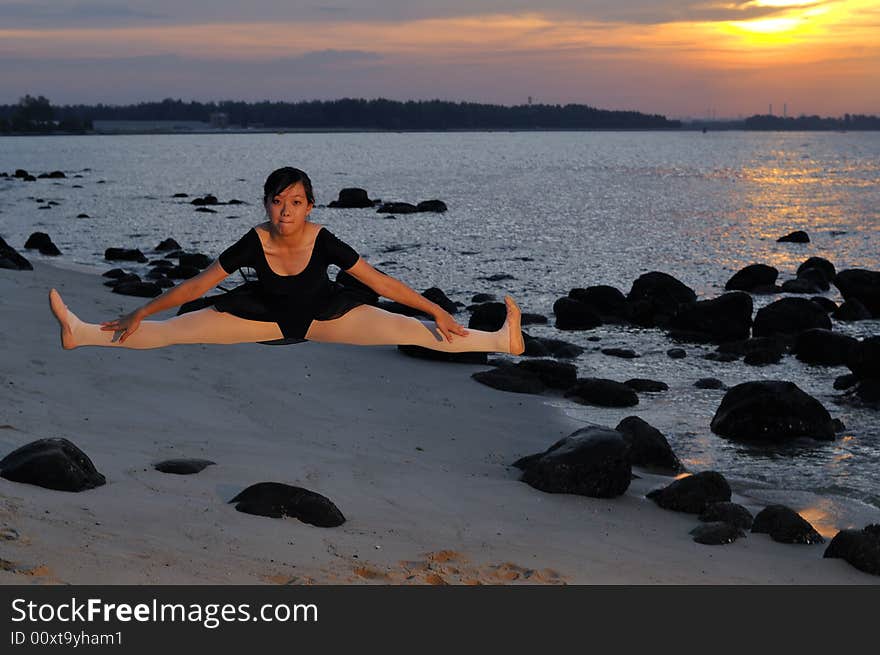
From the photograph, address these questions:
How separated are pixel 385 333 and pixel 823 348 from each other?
1698 cm

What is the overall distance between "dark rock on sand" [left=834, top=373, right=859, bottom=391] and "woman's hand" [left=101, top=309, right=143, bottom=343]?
629 inches

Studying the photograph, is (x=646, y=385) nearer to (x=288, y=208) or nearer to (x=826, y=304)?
(x=826, y=304)

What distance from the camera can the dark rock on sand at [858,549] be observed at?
1107cm

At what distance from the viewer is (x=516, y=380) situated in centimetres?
1816

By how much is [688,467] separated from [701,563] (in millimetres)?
3948

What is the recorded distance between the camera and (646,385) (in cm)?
1914

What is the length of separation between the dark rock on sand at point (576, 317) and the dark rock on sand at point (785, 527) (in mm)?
13234

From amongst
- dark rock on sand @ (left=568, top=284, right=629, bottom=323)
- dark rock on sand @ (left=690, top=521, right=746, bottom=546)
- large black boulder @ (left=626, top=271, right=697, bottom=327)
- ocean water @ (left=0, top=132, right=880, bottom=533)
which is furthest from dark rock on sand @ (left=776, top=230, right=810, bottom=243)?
dark rock on sand @ (left=690, top=521, right=746, bottom=546)

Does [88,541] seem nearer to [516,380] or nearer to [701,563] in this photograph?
[701,563]

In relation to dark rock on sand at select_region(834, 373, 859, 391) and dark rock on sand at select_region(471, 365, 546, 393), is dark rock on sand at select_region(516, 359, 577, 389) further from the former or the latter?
dark rock on sand at select_region(834, 373, 859, 391)

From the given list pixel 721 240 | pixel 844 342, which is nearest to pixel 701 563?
pixel 844 342

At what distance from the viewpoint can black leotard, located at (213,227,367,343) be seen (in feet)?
21.3

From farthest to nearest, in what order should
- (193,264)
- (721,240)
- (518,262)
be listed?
(721,240), (518,262), (193,264)

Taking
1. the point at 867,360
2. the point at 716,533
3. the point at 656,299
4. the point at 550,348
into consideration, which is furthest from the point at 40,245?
Result: the point at 716,533
